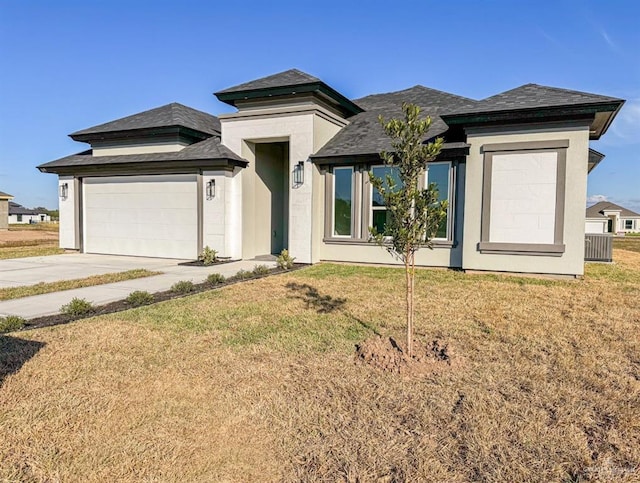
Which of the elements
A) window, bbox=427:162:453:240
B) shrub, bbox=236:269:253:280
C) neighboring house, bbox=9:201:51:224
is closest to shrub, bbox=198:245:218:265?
shrub, bbox=236:269:253:280

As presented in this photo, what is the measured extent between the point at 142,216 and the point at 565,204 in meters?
13.0

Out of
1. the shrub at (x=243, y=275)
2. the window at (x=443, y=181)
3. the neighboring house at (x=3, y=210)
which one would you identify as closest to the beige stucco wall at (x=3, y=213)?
the neighboring house at (x=3, y=210)

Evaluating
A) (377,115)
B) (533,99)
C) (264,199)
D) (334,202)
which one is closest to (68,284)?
(264,199)

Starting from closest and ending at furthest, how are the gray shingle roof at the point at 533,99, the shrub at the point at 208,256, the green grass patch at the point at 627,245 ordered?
the gray shingle roof at the point at 533,99, the shrub at the point at 208,256, the green grass patch at the point at 627,245

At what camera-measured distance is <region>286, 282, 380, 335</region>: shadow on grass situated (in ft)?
20.8

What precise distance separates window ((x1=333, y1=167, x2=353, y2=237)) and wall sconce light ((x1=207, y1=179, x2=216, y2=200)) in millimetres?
3875

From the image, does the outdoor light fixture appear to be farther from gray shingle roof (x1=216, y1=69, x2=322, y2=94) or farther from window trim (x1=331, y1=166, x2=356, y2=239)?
window trim (x1=331, y1=166, x2=356, y2=239)

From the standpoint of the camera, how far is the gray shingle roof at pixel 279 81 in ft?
40.1

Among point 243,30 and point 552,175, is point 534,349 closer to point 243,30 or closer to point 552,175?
point 552,175

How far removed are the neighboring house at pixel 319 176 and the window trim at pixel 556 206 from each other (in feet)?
0.08

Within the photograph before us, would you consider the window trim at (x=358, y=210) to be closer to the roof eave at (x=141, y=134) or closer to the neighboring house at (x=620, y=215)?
the roof eave at (x=141, y=134)

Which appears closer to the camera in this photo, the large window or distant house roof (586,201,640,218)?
the large window

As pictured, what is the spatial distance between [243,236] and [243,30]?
7676 mm

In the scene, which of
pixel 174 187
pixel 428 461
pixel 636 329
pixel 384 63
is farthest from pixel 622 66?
pixel 428 461
